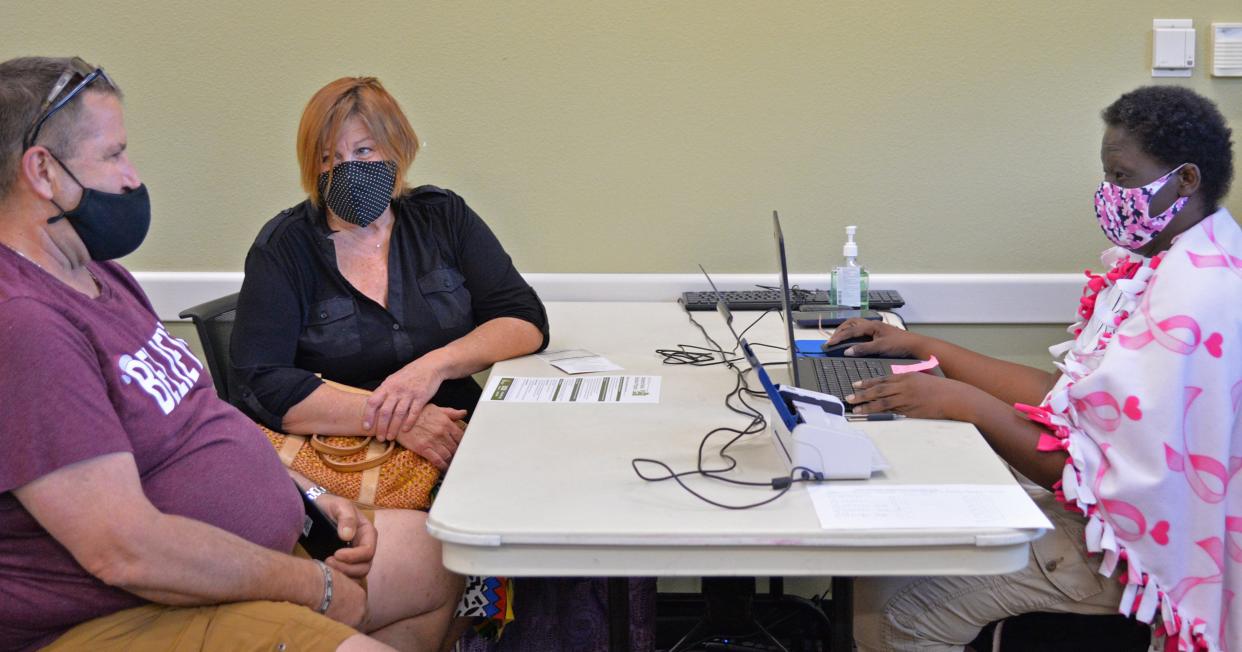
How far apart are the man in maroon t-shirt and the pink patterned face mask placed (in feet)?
4.30

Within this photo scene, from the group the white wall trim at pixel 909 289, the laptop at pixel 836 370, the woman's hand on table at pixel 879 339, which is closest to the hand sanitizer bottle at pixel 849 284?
the white wall trim at pixel 909 289

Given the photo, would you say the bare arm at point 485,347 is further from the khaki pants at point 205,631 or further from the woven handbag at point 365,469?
the khaki pants at point 205,631

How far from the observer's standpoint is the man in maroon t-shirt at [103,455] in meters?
1.22

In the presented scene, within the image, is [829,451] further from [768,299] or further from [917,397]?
[768,299]

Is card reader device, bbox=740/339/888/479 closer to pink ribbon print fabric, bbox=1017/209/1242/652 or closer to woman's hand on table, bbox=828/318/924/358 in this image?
pink ribbon print fabric, bbox=1017/209/1242/652

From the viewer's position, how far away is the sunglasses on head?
4.31 feet

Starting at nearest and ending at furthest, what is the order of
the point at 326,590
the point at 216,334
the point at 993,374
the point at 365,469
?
1. the point at 326,590
2. the point at 365,469
3. the point at 993,374
4. the point at 216,334

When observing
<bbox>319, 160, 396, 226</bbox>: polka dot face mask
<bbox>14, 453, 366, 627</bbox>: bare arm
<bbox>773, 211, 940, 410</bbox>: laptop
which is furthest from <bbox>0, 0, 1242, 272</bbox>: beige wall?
<bbox>14, 453, 366, 627</bbox>: bare arm

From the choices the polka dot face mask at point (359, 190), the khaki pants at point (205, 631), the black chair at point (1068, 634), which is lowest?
the black chair at point (1068, 634)

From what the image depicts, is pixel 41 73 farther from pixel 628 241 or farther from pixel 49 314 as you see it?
pixel 628 241

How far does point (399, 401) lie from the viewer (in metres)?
1.97

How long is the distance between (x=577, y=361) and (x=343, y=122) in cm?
67

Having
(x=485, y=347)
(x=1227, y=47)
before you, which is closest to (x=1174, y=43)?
(x=1227, y=47)

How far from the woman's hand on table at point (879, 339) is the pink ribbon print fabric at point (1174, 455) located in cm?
53
